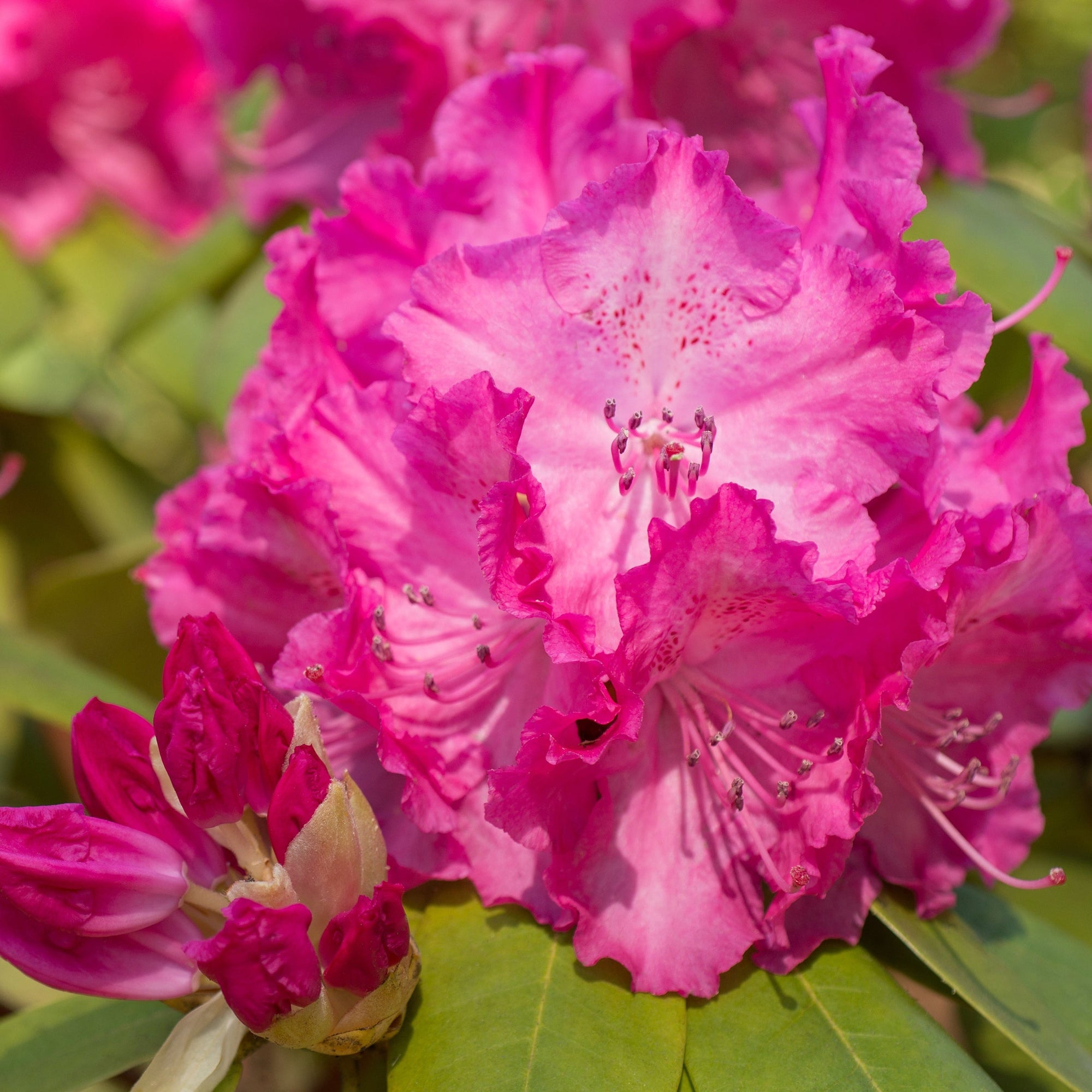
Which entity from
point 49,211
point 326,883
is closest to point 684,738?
point 326,883

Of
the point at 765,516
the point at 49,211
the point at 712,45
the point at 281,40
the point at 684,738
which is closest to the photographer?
the point at 765,516

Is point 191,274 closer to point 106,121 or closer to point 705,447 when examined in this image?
point 106,121

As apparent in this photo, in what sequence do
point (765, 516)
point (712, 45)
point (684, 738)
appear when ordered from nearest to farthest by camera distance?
point (765, 516) < point (684, 738) < point (712, 45)

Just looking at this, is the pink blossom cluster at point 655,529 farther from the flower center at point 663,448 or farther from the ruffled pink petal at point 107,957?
the ruffled pink petal at point 107,957

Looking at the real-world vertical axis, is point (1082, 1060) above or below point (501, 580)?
below

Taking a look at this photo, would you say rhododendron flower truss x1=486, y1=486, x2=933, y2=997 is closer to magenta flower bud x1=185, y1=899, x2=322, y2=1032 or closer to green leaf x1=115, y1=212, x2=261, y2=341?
magenta flower bud x1=185, y1=899, x2=322, y2=1032

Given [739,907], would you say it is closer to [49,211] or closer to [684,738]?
[684,738]

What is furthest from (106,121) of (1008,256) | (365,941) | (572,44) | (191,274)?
(365,941)
